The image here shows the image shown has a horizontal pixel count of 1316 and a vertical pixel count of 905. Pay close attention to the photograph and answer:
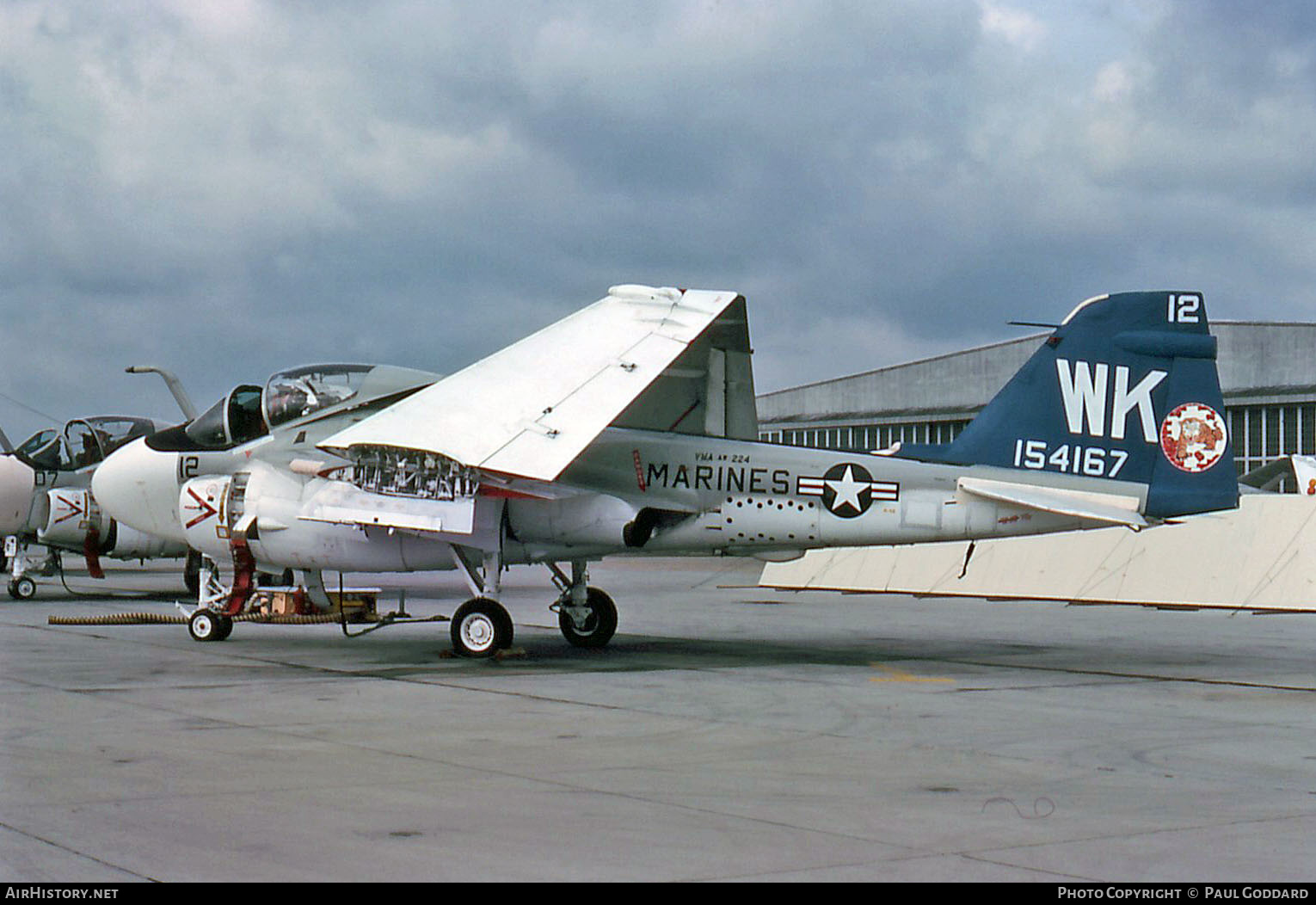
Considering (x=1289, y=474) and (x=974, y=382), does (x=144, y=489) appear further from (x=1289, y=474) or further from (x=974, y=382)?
(x=974, y=382)

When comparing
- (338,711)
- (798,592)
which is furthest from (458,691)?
(798,592)

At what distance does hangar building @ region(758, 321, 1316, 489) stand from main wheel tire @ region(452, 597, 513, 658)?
34.7 metres

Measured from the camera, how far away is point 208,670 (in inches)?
535

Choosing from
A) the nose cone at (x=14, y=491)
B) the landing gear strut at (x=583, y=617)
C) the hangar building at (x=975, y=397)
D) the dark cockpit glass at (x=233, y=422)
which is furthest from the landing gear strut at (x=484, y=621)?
the hangar building at (x=975, y=397)

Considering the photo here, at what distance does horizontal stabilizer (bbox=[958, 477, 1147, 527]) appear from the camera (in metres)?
14.0

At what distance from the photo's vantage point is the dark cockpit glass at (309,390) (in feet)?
50.8

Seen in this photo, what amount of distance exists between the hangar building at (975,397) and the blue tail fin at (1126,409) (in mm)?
31035

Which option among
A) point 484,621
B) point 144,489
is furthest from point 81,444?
point 484,621

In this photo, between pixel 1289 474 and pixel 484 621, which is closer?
pixel 484 621

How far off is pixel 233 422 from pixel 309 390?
3.79 feet

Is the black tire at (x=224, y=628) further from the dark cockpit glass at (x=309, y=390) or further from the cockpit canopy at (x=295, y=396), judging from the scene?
the dark cockpit glass at (x=309, y=390)

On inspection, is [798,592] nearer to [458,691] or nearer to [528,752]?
[458,691]

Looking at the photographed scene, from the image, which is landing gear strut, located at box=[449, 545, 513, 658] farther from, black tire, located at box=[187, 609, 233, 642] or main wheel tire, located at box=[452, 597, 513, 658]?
black tire, located at box=[187, 609, 233, 642]

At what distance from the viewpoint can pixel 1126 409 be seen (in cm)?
1462
